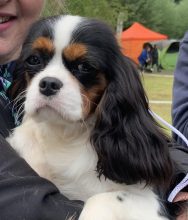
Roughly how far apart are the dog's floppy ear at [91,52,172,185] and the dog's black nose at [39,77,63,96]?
0.23 metres

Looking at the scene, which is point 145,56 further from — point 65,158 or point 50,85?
point 50,85

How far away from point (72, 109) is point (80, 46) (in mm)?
233

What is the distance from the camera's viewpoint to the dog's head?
1.91 meters

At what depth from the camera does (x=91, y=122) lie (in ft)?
6.83

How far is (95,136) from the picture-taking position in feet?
6.68

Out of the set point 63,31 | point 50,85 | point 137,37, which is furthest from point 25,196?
point 137,37

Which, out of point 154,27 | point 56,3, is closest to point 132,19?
point 154,27

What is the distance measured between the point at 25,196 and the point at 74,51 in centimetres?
57

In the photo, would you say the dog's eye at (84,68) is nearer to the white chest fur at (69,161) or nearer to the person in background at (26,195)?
the white chest fur at (69,161)

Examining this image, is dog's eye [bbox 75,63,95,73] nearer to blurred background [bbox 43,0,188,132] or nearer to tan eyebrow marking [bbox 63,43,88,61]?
tan eyebrow marking [bbox 63,43,88,61]

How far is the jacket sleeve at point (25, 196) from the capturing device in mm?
1668

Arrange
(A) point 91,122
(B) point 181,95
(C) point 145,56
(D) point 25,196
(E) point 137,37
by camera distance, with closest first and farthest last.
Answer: (D) point 25,196
(A) point 91,122
(B) point 181,95
(C) point 145,56
(E) point 137,37

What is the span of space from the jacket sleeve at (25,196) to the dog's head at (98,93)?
25 centimetres

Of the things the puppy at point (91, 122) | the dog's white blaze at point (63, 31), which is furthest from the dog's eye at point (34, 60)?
the dog's white blaze at point (63, 31)
